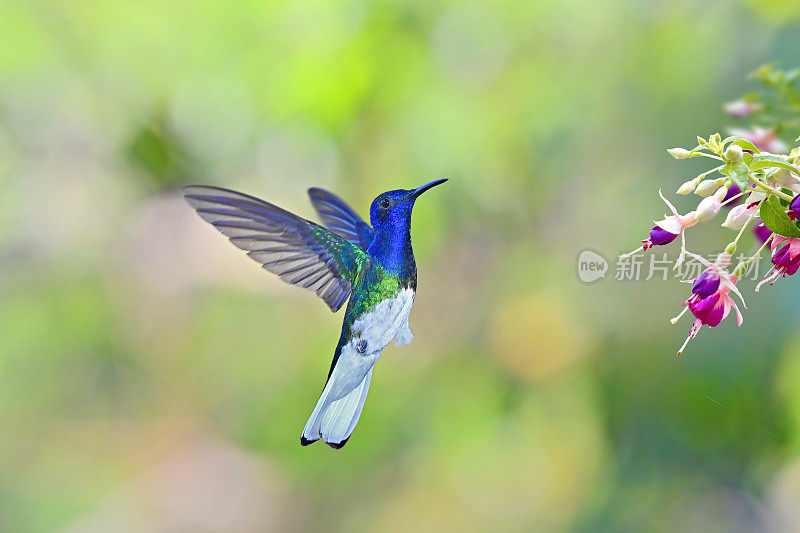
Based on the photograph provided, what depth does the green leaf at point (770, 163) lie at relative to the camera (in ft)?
1.44

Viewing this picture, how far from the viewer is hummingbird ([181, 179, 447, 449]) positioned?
2.19 feet

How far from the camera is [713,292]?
529mm

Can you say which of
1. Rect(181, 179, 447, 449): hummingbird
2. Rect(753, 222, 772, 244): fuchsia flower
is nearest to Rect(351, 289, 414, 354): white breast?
Rect(181, 179, 447, 449): hummingbird

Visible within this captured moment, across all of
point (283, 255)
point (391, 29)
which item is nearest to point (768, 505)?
point (391, 29)

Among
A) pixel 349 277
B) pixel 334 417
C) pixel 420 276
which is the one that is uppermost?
pixel 420 276

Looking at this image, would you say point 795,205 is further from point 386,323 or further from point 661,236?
point 386,323

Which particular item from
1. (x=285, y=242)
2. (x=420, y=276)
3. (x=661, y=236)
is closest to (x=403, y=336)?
(x=285, y=242)

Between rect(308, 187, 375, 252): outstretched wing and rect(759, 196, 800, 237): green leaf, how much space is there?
0.49 meters

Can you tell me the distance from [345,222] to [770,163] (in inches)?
21.9

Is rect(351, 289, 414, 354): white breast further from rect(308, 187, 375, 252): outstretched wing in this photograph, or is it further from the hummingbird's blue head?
rect(308, 187, 375, 252): outstretched wing

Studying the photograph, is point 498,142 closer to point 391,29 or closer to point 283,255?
point 391,29

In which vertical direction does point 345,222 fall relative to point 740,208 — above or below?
above

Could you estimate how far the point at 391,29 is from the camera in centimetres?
203

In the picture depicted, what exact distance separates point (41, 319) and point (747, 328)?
6.46 ft
